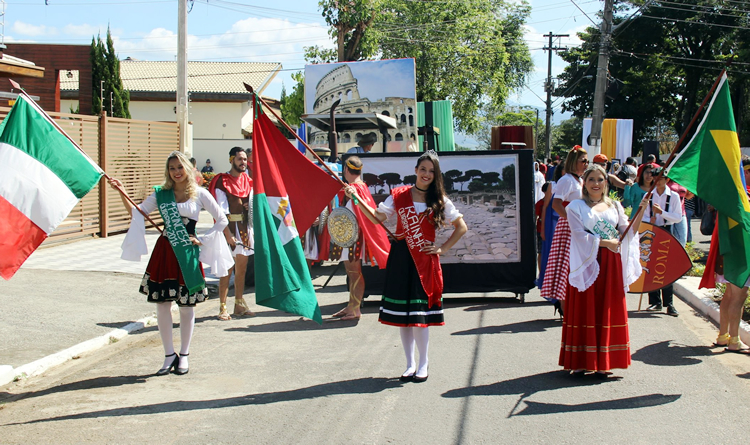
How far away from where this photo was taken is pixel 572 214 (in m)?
5.80

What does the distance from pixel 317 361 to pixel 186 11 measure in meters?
14.5

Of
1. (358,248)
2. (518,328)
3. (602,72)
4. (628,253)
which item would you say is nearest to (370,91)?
(602,72)

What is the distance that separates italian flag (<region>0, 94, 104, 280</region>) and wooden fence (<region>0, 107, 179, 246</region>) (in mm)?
8480

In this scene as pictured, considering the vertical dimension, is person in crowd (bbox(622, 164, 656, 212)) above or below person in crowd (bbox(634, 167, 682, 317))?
above

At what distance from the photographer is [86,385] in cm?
576

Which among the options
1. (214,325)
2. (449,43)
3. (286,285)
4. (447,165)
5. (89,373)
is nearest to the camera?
(286,285)

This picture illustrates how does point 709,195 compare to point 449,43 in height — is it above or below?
below

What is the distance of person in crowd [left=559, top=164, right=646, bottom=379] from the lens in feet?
18.6

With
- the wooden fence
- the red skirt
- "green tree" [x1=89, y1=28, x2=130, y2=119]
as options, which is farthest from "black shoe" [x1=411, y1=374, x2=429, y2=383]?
"green tree" [x1=89, y1=28, x2=130, y2=119]

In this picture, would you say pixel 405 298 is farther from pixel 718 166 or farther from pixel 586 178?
pixel 718 166

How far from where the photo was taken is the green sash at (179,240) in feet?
19.4

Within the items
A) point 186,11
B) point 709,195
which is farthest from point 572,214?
point 186,11

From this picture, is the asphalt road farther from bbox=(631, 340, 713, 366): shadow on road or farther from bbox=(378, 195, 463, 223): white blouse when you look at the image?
bbox=(378, 195, 463, 223): white blouse

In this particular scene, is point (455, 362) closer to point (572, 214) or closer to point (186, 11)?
point (572, 214)
